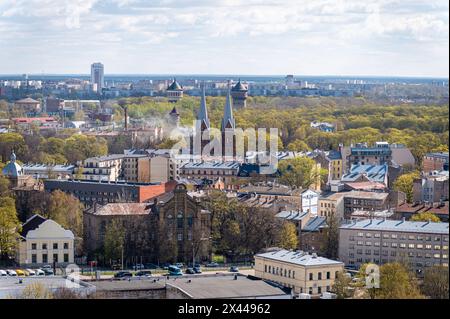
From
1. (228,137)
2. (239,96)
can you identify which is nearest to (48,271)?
(228,137)

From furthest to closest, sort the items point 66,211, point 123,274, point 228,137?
point 228,137 → point 66,211 → point 123,274

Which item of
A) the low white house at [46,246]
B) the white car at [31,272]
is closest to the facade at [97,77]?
the low white house at [46,246]

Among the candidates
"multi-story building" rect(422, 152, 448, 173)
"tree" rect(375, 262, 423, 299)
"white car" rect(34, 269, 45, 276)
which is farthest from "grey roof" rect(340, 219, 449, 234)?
"multi-story building" rect(422, 152, 448, 173)

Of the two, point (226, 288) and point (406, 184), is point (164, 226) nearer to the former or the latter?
point (226, 288)

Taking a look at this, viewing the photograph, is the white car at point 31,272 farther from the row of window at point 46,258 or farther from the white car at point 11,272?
the row of window at point 46,258

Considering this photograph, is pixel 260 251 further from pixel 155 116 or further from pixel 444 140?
pixel 155 116
